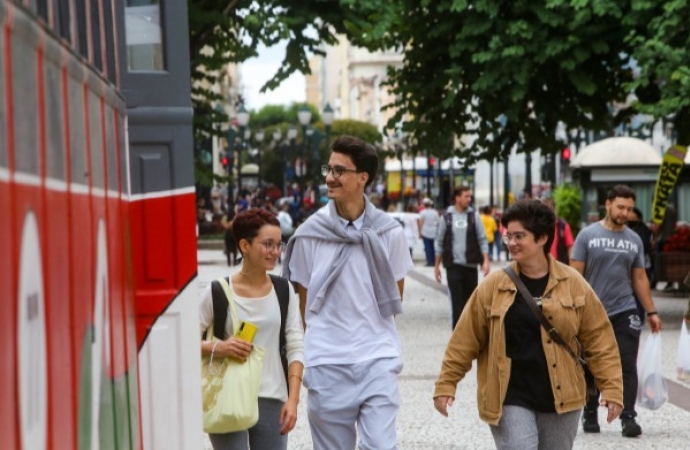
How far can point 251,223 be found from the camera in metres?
6.44

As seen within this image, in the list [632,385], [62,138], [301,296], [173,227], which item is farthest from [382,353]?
[632,385]

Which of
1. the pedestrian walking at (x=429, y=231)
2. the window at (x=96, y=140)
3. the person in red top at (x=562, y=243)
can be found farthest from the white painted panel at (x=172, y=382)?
the pedestrian walking at (x=429, y=231)

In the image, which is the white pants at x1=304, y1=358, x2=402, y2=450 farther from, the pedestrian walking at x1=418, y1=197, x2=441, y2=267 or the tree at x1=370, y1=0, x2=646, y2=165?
the pedestrian walking at x1=418, y1=197, x2=441, y2=267

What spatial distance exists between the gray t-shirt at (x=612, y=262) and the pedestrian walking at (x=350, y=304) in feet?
14.5

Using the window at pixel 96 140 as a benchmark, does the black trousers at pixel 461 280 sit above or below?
below

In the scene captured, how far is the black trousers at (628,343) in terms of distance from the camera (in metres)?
11.0

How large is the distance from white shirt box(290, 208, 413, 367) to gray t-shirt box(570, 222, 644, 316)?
14.8ft

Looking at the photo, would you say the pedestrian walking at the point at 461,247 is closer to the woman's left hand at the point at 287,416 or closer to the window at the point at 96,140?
the woman's left hand at the point at 287,416

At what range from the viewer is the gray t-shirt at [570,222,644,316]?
1084 centimetres

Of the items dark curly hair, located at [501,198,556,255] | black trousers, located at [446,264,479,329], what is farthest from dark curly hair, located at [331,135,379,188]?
black trousers, located at [446,264,479,329]

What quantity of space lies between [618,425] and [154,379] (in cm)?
788

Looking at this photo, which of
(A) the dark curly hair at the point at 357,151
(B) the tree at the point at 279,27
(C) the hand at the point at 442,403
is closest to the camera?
(C) the hand at the point at 442,403

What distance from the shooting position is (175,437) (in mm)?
4586

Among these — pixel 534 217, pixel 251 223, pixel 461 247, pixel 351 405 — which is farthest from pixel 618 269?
pixel 461 247
